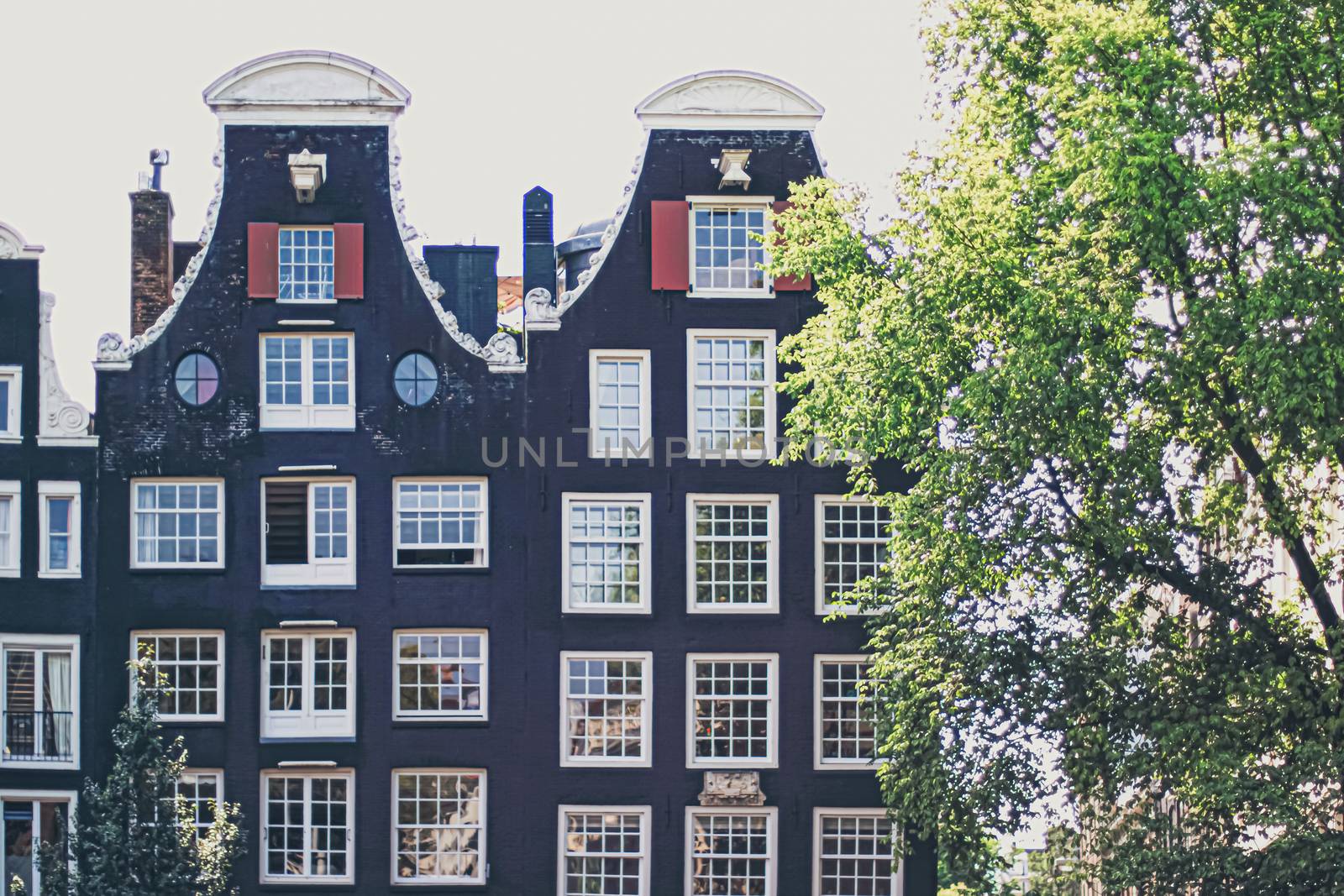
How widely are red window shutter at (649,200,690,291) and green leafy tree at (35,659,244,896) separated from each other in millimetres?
11020

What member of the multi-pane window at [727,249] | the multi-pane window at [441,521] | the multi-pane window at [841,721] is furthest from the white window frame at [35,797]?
the multi-pane window at [727,249]

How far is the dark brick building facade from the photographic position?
36.7 m

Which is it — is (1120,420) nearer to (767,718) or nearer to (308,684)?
(767,718)

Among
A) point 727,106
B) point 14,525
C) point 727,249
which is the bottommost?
point 14,525

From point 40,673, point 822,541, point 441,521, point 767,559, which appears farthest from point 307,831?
point 822,541

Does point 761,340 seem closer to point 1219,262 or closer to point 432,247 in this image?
point 432,247

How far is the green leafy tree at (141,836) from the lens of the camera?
35.0 m

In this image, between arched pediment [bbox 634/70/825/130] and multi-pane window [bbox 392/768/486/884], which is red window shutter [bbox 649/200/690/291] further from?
multi-pane window [bbox 392/768/486/884]

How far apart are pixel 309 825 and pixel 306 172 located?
442 inches

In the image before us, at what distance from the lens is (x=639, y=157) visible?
1494 inches

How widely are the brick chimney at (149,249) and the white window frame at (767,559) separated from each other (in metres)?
10.5

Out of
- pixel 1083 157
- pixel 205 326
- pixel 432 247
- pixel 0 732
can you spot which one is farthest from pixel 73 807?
pixel 1083 157

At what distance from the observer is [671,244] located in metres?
37.6

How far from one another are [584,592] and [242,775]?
6610 mm
